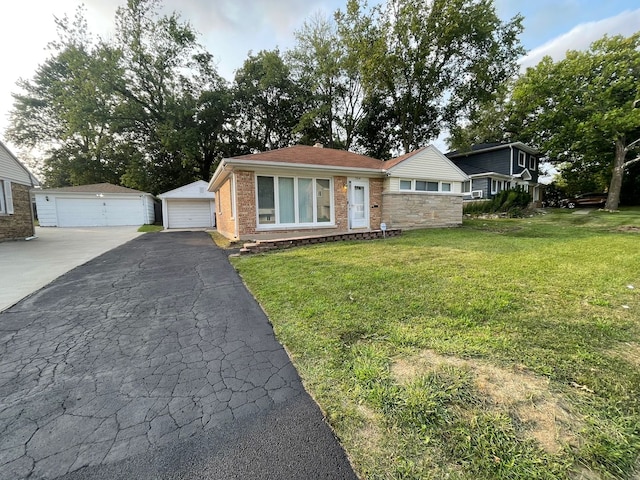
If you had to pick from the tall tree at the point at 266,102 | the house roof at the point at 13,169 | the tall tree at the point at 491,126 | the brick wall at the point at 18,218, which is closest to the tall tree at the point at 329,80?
the tall tree at the point at 266,102

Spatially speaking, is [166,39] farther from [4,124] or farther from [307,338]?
[307,338]

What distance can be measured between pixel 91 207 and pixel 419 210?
73.2 feet

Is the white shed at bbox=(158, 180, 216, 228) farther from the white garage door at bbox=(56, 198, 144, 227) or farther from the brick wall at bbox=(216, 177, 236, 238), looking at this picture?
the brick wall at bbox=(216, 177, 236, 238)

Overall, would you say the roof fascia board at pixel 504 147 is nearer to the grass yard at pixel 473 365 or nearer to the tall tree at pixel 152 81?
the grass yard at pixel 473 365

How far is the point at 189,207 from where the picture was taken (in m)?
19.4

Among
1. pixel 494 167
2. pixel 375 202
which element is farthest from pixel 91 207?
pixel 494 167

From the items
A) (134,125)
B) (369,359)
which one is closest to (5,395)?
(369,359)

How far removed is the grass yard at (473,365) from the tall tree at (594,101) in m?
18.8

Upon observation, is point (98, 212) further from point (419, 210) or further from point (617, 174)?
point (617, 174)

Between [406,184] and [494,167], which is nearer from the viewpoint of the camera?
[406,184]

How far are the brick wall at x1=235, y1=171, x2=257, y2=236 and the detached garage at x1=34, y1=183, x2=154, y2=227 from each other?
53.6 feet

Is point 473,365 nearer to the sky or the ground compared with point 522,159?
nearer to the ground

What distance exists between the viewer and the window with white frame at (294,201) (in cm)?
890

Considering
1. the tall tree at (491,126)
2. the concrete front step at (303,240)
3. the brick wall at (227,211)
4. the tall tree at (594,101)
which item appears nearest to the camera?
A: the concrete front step at (303,240)
